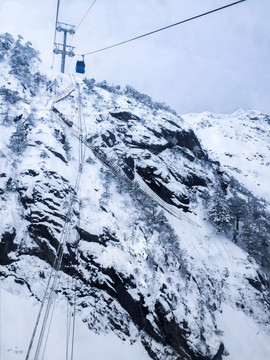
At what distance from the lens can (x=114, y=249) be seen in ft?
69.1

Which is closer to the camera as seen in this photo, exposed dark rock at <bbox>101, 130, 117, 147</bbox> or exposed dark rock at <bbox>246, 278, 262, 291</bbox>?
exposed dark rock at <bbox>246, 278, 262, 291</bbox>


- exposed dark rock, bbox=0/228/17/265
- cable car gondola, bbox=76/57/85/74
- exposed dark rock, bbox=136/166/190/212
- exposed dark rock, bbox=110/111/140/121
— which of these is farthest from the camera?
exposed dark rock, bbox=110/111/140/121

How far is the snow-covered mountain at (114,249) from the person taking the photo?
54.9 ft

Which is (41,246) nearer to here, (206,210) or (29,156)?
(29,156)

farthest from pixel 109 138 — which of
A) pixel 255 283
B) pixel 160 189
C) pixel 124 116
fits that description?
pixel 255 283

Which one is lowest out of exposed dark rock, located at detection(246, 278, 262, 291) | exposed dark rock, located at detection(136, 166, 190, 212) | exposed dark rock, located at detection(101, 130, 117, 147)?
exposed dark rock, located at detection(246, 278, 262, 291)

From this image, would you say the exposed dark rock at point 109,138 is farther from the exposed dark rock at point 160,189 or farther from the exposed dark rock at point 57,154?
the exposed dark rock at point 57,154

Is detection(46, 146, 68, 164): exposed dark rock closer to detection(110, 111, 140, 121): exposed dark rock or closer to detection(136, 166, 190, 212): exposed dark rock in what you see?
detection(136, 166, 190, 212): exposed dark rock

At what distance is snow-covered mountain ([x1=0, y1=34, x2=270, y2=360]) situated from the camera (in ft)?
54.9

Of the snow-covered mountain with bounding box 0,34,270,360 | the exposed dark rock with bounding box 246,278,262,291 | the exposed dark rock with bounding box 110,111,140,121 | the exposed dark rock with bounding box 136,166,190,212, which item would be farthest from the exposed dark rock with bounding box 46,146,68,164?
the exposed dark rock with bounding box 246,278,262,291

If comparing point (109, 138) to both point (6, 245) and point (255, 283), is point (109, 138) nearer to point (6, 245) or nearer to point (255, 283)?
point (6, 245)

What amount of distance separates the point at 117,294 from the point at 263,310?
1562cm

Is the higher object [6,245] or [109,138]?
[109,138]

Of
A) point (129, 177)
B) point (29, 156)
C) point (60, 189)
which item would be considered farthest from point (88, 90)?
point (60, 189)
